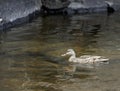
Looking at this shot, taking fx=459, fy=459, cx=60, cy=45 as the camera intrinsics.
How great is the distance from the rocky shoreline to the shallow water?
598mm

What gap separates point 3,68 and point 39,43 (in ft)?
12.0

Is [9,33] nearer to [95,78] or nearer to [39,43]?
[39,43]

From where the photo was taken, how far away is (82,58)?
12836 mm

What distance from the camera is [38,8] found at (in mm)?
23031

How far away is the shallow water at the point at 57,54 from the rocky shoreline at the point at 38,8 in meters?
0.60

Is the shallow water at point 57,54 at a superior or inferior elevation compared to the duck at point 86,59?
inferior

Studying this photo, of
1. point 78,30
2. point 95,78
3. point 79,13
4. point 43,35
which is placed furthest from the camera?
point 79,13

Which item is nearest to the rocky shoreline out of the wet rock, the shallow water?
the wet rock

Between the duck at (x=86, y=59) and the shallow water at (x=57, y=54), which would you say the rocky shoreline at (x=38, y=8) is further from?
the duck at (x=86, y=59)

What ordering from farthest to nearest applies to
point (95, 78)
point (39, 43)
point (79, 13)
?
1. point (79, 13)
2. point (39, 43)
3. point (95, 78)

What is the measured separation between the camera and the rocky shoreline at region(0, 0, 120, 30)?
774 inches

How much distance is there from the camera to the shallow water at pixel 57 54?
10.9 metres

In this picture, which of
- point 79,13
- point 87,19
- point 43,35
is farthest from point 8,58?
point 79,13

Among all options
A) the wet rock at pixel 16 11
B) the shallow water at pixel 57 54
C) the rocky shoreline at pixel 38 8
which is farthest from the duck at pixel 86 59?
the wet rock at pixel 16 11
